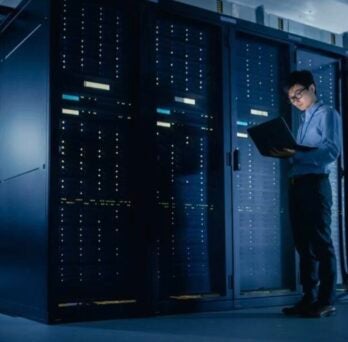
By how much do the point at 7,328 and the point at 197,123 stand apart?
1.67 metres

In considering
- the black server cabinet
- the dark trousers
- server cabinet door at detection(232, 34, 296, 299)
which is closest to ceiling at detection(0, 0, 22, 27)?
the black server cabinet

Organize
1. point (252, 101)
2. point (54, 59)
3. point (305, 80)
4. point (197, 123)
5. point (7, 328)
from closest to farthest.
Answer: point (7, 328), point (54, 59), point (305, 80), point (197, 123), point (252, 101)

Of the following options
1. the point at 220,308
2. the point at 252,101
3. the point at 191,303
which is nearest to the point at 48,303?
the point at 191,303

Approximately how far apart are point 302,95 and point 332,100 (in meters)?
1.07

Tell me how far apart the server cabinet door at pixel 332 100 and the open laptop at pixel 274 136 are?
1231 mm

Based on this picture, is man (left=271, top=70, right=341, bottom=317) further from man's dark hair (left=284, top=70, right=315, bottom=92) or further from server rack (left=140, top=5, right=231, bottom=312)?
server rack (left=140, top=5, right=231, bottom=312)

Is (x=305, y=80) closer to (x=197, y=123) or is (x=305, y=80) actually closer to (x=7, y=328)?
(x=197, y=123)

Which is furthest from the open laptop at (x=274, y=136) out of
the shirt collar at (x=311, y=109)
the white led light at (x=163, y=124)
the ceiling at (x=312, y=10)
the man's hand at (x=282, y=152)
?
the ceiling at (x=312, y=10)

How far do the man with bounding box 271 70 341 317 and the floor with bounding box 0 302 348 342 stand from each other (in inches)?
6.3

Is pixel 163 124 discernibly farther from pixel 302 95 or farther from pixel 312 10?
pixel 312 10

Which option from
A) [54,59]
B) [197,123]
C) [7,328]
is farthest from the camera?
[197,123]

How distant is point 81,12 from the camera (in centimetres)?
308

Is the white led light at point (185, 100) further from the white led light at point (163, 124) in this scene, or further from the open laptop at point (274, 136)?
the open laptop at point (274, 136)

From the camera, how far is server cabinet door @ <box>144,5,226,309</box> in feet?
10.7
